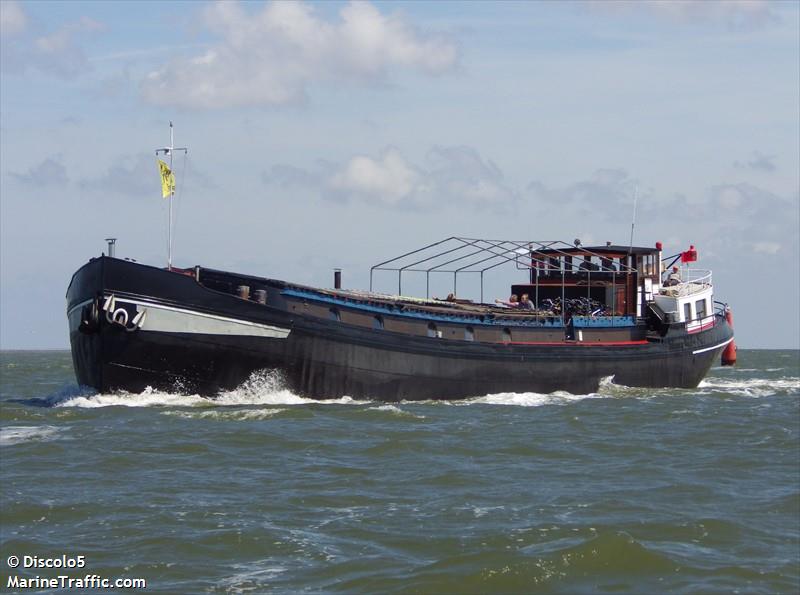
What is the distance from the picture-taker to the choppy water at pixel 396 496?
1590 cm

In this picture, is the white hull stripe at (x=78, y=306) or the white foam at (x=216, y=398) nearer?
the white hull stripe at (x=78, y=306)

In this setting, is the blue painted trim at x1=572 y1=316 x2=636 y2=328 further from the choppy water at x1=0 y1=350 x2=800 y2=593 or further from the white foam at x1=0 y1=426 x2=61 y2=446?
the white foam at x1=0 y1=426 x2=61 y2=446

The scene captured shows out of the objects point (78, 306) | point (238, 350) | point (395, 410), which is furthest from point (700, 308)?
point (78, 306)

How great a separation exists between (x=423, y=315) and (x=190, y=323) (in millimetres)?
7907

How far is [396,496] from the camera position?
807 inches

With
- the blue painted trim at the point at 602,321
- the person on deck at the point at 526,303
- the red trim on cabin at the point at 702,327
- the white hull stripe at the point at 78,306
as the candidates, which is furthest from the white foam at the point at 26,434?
the red trim on cabin at the point at 702,327

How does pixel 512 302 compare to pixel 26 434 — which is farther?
pixel 512 302

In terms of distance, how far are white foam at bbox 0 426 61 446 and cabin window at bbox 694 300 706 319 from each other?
27578 mm

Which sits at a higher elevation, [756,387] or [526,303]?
[526,303]

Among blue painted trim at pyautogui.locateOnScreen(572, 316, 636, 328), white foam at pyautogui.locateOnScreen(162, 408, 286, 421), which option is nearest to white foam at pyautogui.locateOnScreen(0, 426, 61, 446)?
white foam at pyautogui.locateOnScreen(162, 408, 286, 421)

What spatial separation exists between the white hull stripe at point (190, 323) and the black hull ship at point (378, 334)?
29 millimetres

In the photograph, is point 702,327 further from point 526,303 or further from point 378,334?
point 378,334

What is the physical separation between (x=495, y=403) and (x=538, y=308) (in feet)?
28.1

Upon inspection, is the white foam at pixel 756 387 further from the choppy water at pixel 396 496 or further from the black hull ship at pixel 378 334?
the choppy water at pixel 396 496
